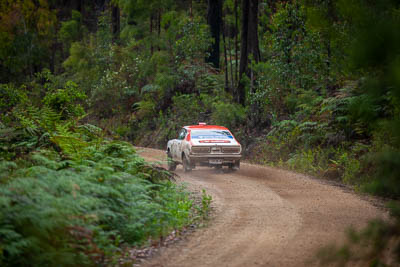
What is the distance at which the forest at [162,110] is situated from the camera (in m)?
3.71

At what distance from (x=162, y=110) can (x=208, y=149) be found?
17114 millimetres

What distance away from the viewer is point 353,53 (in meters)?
3.36

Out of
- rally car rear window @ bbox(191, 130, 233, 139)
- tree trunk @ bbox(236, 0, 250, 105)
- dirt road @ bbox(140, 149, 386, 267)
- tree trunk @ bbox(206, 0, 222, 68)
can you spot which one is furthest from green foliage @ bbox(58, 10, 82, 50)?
dirt road @ bbox(140, 149, 386, 267)

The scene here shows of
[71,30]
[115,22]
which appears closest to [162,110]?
[115,22]

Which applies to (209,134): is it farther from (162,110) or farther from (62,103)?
(162,110)

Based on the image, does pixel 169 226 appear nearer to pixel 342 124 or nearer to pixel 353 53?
pixel 353 53

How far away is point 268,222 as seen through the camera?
927 cm

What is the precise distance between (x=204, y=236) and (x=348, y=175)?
848 cm

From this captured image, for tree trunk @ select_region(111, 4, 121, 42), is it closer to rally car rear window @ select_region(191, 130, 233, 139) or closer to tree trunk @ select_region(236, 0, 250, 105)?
tree trunk @ select_region(236, 0, 250, 105)

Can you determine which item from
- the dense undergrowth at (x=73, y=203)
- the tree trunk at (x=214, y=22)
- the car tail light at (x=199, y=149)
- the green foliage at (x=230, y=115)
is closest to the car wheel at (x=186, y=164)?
the car tail light at (x=199, y=149)

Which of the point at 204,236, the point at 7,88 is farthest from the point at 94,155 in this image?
the point at 7,88

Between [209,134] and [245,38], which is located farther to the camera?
[245,38]

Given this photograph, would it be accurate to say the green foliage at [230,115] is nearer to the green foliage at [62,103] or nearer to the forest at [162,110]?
the forest at [162,110]

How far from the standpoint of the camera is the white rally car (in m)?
17.0
